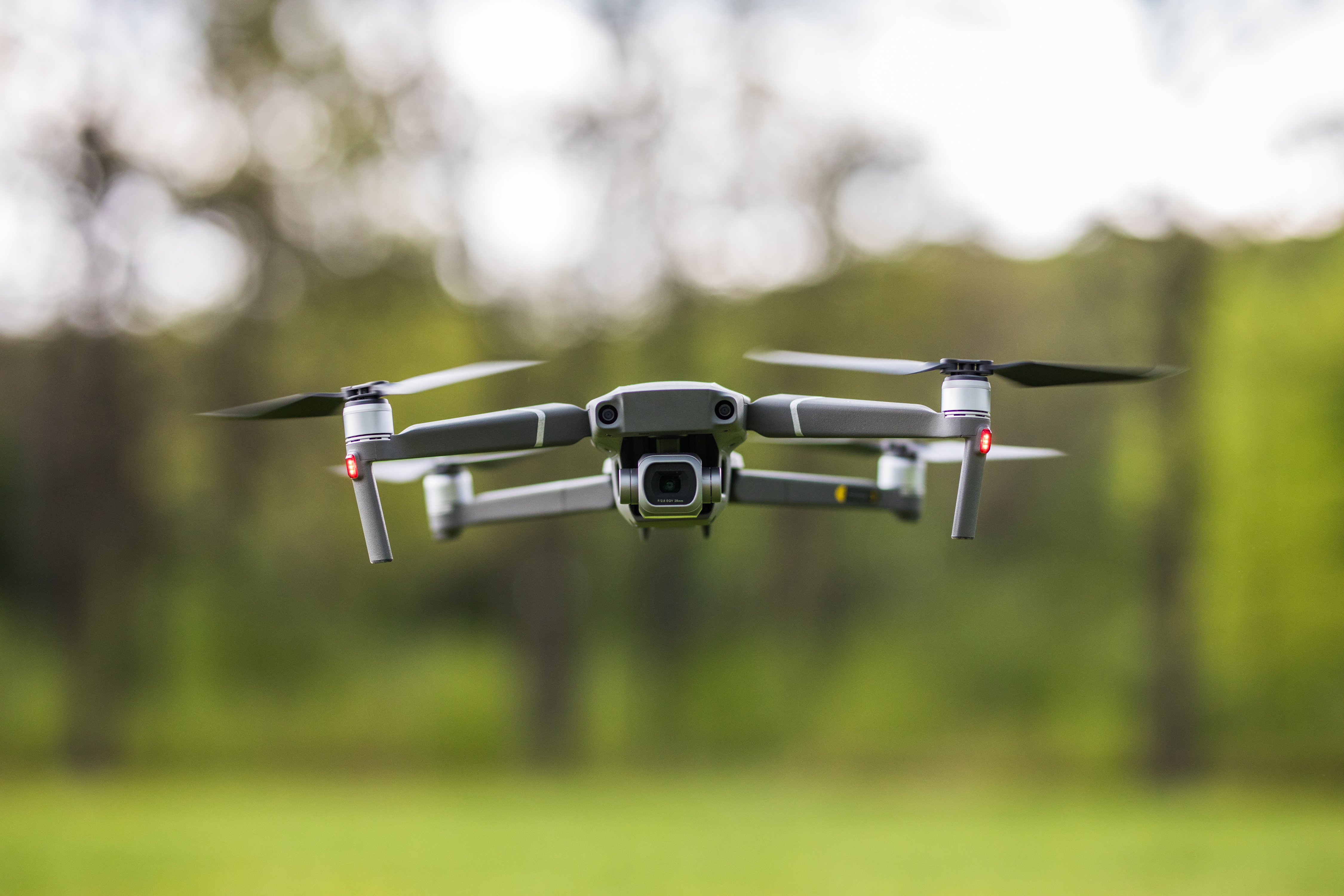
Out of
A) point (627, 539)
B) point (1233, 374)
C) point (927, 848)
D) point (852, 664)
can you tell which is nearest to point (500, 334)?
point (627, 539)

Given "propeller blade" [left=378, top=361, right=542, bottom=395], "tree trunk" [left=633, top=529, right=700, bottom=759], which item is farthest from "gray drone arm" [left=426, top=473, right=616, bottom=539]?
"tree trunk" [left=633, top=529, right=700, bottom=759]

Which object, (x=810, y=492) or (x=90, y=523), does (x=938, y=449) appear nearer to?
(x=810, y=492)

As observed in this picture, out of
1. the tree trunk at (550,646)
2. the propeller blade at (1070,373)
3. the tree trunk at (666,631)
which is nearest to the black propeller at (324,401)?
the propeller blade at (1070,373)

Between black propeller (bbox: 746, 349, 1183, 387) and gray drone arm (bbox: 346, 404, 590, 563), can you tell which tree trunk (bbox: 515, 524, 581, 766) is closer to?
gray drone arm (bbox: 346, 404, 590, 563)

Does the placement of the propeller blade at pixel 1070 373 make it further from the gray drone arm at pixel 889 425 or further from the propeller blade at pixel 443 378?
the propeller blade at pixel 443 378

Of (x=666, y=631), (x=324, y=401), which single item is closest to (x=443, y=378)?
(x=324, y=401)

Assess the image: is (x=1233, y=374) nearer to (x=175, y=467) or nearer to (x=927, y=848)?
(x=927, y=848)

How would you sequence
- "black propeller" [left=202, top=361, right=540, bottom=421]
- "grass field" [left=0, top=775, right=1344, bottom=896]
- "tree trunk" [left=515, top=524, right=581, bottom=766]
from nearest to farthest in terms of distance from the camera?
1. "black propeller" [left=202, top=361, right=540, bottom=421]
2. "grass field" [left=0, top=775, right=1344, bottom=896]
3. "tree trunk" [left=515, top=524, right=581, bottom=766]
